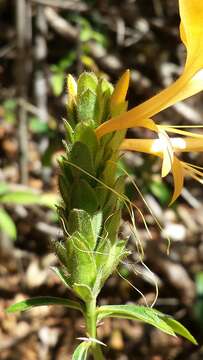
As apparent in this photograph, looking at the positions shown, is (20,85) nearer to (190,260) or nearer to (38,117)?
(38,117)

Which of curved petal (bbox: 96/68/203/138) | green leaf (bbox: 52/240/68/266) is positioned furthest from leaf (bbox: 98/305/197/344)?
curved petal (bbox: 96/68/203/138)

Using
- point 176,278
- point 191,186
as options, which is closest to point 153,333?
point 176,278

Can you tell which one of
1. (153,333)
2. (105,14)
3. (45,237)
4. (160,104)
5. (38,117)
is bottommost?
(153,333)

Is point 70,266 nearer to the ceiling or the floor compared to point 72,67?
nearer to the floor

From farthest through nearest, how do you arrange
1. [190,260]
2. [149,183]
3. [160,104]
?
[190,260] → [149,183] → [160,104]

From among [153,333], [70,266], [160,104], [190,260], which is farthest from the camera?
[190,260]

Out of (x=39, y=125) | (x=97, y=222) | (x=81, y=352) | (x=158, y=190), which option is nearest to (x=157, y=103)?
(x=97, y=222)
